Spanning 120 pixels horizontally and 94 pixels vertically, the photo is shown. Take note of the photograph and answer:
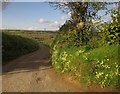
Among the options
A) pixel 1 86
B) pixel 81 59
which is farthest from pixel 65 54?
pixel 1 86

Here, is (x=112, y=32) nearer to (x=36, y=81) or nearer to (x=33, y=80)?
(x=36, y=81)

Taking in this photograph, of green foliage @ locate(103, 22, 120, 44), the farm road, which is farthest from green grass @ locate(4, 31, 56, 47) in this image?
green foliage @ locate(103, 22, 120, 44)

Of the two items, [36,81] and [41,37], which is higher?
[36,81]

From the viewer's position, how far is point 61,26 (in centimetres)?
1775

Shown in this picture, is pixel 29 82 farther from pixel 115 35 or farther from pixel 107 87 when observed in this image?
pixel 115 35

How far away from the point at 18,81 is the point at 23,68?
3.32 meters

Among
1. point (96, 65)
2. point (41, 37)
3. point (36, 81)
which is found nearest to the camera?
point (96, 65)

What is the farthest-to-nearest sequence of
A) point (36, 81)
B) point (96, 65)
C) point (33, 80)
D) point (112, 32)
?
point (33, 80)
point (36, 81)
point (112, 32)
point (96, 65)

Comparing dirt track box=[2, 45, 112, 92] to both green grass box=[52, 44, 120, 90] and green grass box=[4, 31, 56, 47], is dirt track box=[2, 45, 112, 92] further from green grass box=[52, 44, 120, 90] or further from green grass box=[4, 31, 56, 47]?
green grass box=[4, 31, 56, 47]

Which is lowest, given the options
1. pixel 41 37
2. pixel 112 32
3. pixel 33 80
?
pixel 41 37

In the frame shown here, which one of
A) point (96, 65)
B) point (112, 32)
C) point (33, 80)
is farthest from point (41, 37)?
point (96, 65)

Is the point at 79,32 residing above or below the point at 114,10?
below

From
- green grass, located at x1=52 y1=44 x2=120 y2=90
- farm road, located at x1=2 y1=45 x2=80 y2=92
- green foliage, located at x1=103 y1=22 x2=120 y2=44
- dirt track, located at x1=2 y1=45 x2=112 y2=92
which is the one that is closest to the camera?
green grass, located at x1=52 y1=44 x2=120 y2=90

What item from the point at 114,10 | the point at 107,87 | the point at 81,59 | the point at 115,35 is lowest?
the point at 107,87
